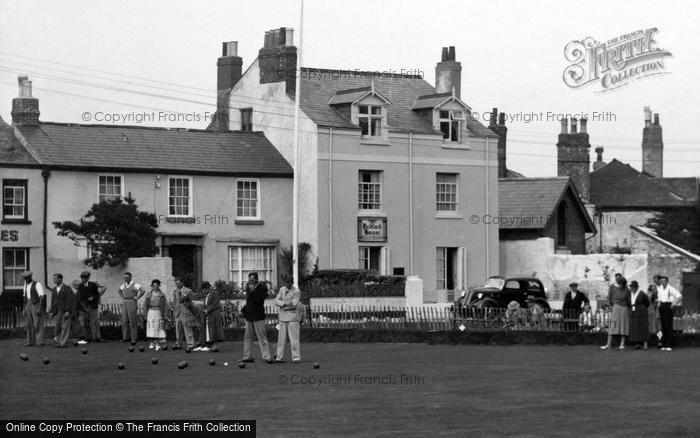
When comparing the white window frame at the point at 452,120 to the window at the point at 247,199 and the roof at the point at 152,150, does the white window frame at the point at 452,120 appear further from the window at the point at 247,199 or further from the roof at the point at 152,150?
the window at the point at 247,199

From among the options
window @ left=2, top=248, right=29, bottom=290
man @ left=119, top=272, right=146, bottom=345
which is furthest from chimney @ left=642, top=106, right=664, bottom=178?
man @ left=119, top=272, right=146, bottom=345

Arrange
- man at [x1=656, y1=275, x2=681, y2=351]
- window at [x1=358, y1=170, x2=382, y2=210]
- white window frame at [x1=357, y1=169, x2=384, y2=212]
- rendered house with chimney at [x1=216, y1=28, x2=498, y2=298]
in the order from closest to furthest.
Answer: man at [x1=656, y1=275, x2=681, y2=351]
rendered house with chimney at [x1=216, y1=28, x2=498, y2=298]
white window frame at [x1=357, y1=169, x2=384, y2=212]
window at [x1=358, y1=170, x2=382, y2=210]

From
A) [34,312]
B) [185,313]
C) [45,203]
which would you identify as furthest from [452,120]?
[185,313]

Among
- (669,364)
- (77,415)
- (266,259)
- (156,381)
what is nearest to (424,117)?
(266,259)

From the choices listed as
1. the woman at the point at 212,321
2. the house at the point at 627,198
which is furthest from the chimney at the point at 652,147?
the woman at the point at 212,321

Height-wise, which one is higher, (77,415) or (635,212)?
(635,212)

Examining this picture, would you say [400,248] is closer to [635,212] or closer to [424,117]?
[424,117]

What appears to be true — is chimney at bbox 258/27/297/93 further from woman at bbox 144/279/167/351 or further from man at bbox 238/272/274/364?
man at bbox 238/272/274/364

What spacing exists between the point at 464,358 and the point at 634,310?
16.6 feet

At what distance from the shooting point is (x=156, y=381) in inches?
907

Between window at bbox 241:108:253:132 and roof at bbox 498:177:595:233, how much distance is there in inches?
474

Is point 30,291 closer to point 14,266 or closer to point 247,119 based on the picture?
point 14,266

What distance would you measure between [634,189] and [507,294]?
3937 cm

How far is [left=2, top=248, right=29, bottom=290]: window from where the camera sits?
4831cm
